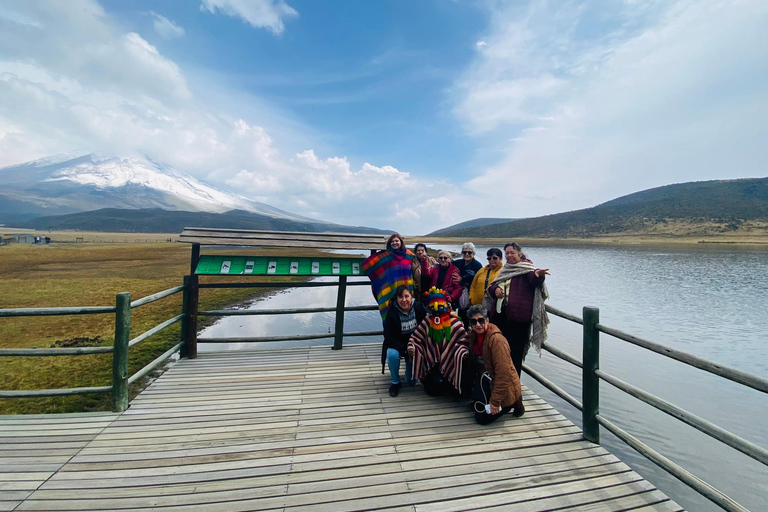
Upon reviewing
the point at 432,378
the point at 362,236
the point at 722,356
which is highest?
the point at 362,236

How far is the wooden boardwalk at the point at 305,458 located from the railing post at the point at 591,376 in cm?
17

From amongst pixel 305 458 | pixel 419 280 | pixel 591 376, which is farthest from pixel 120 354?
pixel 591 376

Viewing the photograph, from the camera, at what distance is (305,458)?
11.7 ft

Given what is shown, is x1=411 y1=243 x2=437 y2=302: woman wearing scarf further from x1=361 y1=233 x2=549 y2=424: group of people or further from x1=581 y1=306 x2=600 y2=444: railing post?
x1=581 y1=306 x2=600 y2=444: railing post

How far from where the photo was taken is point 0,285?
20.3m

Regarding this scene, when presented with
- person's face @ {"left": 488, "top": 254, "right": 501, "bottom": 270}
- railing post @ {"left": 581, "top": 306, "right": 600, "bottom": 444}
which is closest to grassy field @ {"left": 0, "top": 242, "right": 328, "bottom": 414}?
person's face @ {"left": 488, "top": 254, "right": 501, "bottom": 270}

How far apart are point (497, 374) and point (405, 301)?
1.48m

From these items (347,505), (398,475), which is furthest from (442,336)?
(347,505)

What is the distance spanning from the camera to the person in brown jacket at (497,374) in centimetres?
413

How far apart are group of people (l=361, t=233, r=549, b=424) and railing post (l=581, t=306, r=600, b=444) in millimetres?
614

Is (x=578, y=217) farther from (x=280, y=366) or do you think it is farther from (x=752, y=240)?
(x=280, y=366)

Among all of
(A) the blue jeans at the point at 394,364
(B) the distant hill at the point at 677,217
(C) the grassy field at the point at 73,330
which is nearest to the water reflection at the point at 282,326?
(C) the grassy field at the point at 73,330

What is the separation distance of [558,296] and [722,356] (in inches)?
387

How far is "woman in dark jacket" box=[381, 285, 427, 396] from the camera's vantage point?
16.4ft
